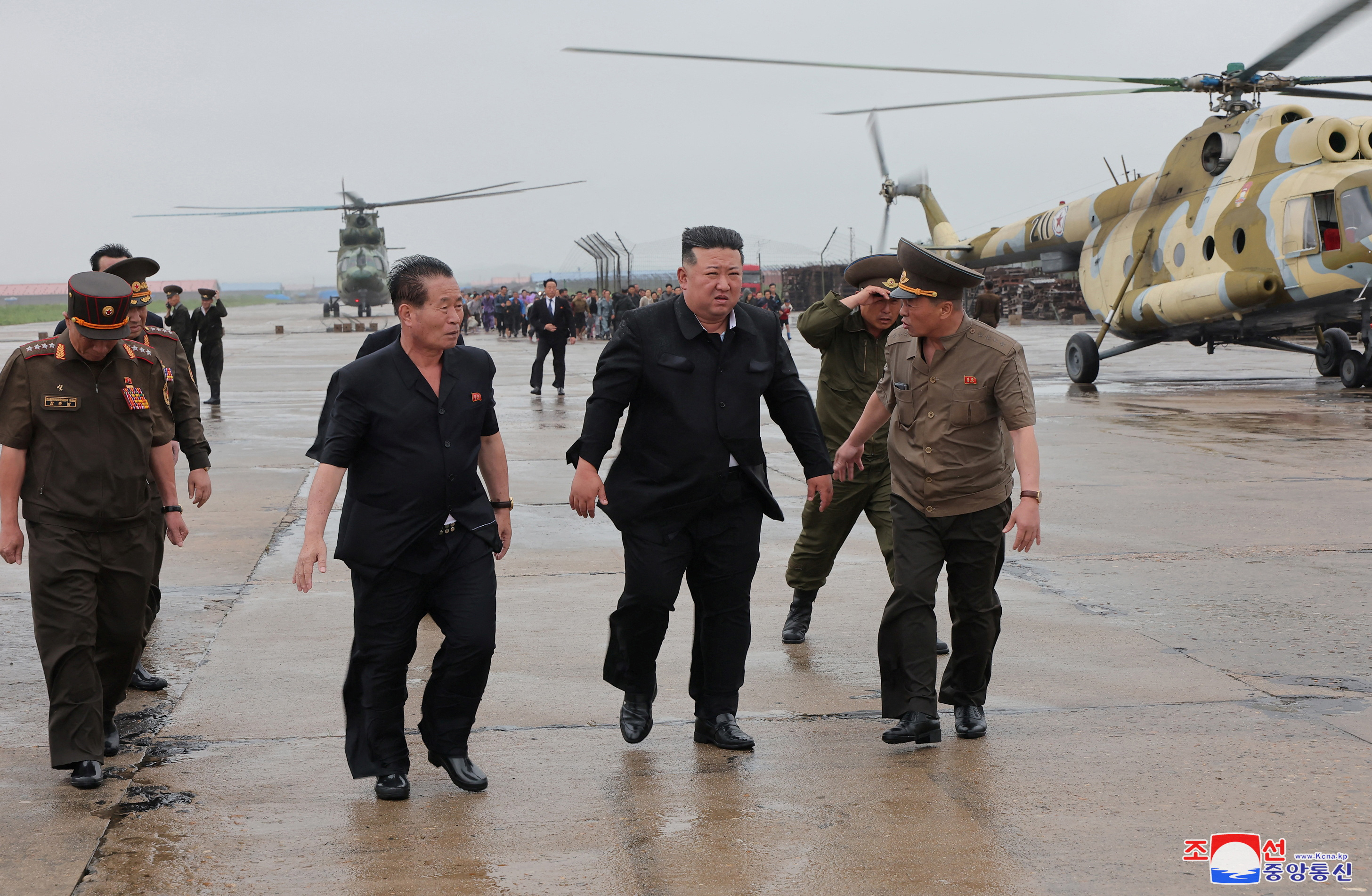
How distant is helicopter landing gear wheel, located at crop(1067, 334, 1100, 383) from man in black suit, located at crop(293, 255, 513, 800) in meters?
16.7

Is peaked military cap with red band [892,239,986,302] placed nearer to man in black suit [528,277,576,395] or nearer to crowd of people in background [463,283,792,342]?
man in black suit [528,277,576,395]

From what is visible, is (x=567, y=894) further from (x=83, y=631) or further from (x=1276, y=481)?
(x=1276, y=481)

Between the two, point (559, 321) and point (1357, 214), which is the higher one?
point (1357, 214)

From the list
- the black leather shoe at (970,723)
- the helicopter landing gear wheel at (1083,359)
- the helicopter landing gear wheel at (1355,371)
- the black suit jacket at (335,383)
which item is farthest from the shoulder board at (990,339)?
the helicopter landing gear wheel at (1083,359)

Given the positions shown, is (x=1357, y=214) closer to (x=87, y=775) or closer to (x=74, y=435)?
(x=74, y=435)

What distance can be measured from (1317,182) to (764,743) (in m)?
14.7

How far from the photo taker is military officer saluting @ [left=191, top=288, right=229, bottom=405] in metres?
17.9

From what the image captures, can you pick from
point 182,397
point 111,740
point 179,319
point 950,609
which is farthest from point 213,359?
point 950,609

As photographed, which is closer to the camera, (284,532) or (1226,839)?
(1226,839)

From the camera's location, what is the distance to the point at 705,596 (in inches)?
185

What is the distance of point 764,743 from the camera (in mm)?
4629

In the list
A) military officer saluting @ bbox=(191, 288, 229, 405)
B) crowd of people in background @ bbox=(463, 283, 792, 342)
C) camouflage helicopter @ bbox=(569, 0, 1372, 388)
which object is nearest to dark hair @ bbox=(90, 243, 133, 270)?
camouflage helicopter @ bbox=(569, 0, 1372, 388)

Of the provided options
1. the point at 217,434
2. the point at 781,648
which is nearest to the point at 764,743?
the point at 781,648

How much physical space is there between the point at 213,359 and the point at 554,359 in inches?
205
